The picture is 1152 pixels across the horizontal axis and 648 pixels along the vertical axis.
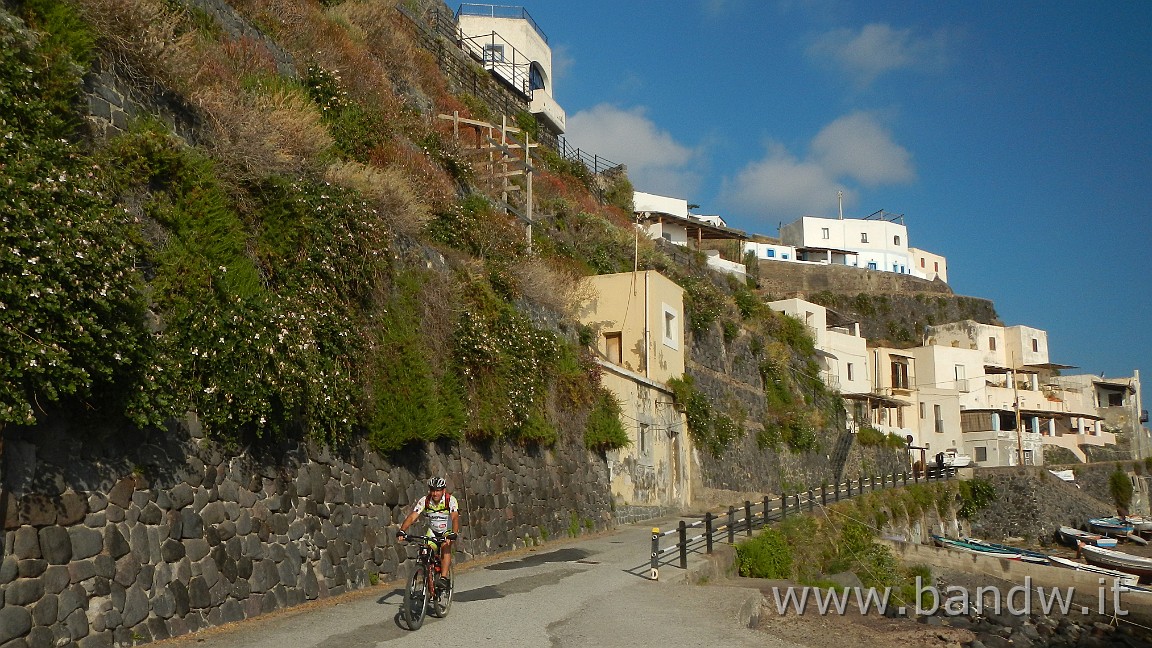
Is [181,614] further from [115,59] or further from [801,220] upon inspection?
[801,220]

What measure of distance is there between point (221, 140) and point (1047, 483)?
1862 inches

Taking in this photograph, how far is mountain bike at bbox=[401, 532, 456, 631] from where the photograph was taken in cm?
1012

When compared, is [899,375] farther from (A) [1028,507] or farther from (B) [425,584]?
(B) [425,584]

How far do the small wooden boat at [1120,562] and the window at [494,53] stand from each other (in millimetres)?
35041

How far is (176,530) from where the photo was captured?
9.87 meters

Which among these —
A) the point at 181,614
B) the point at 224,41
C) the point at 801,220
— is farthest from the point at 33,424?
the point at 801,220

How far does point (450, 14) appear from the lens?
150ft

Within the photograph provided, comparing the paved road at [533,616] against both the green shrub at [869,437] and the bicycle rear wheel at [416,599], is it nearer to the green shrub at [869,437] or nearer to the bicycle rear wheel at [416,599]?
the bicycle rear wheel at [416,599]

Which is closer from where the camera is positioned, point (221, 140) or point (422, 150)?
point (221, 140)

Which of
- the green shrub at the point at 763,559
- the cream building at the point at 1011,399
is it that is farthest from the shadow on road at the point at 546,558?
the cream building at the point at 1011,399

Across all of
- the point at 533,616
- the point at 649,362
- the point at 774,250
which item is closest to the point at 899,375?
the point at 774,250

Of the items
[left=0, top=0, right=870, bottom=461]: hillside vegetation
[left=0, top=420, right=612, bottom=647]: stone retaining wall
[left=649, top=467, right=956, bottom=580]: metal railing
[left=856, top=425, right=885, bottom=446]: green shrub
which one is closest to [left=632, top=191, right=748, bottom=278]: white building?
[left=856, top=425, right=885, bottom=446]: green shrub

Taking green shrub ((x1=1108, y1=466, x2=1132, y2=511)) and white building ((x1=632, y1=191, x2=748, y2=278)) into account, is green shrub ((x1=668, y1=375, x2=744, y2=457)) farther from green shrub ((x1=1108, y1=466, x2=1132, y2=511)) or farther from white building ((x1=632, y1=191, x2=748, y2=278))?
green shrub ((x1=1108, y1=466, x2=1132, y2=511))

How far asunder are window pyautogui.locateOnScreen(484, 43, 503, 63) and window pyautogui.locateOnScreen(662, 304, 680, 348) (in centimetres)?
2294
